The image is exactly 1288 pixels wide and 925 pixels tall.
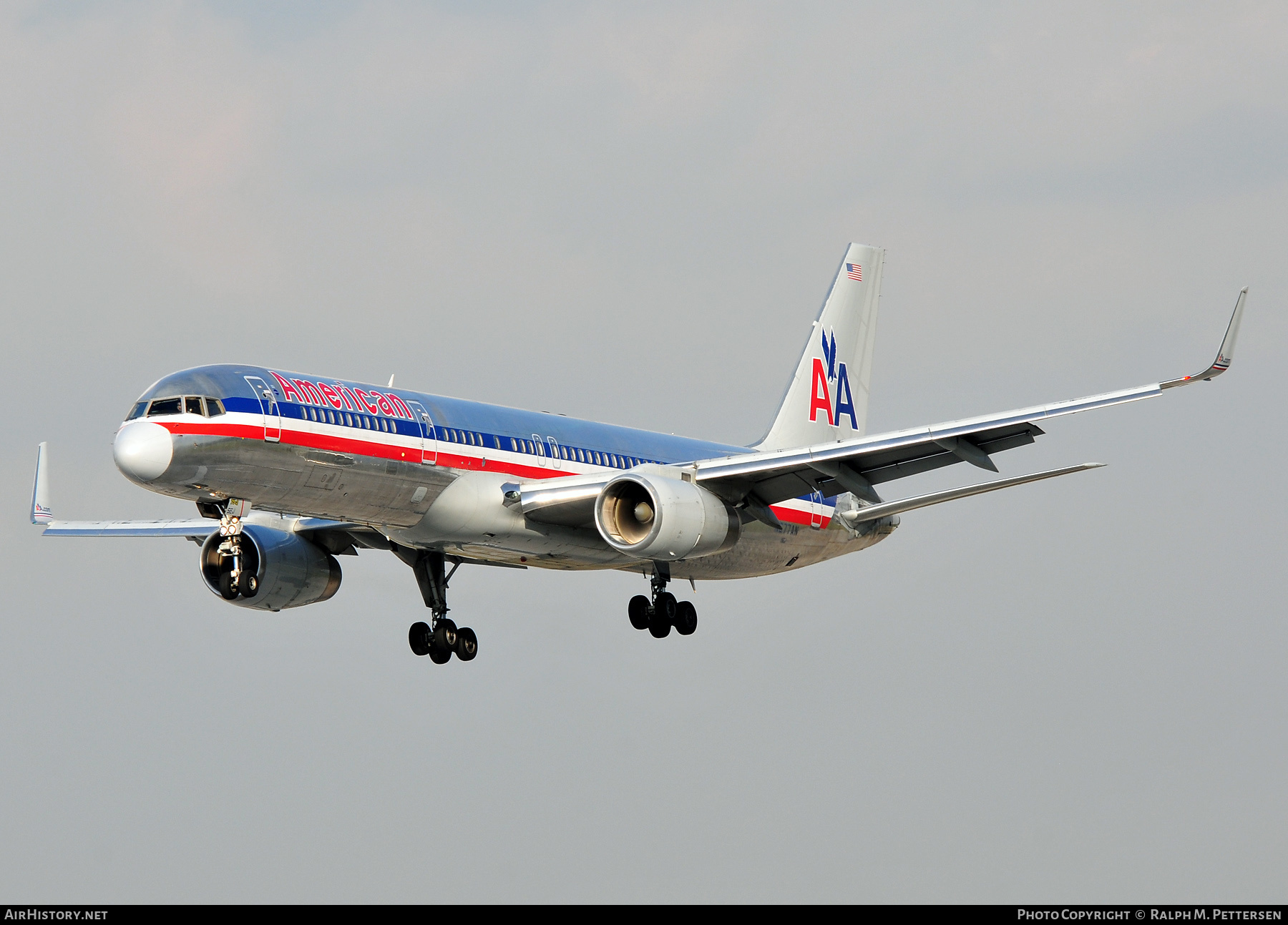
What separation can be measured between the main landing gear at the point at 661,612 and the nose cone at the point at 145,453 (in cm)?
1355

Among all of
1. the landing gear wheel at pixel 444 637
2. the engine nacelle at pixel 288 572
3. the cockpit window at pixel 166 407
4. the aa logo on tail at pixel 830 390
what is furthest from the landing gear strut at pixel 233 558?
the aa logo on tail at pixel 830 390

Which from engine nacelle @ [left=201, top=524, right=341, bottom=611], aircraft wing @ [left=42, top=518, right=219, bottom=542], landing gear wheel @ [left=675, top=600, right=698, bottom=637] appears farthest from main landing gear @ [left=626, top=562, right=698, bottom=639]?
aircraft wing @ [left=42, top=518, right=219, bottom=542]

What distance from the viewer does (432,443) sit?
34.2 metres

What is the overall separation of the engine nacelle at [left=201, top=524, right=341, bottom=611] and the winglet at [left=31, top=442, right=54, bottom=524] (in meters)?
7.89

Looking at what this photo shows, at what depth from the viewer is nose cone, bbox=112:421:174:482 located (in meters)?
30.2

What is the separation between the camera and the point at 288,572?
40094 mm

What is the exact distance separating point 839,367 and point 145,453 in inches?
968

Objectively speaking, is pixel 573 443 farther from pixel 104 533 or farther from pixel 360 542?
pixel 104 533

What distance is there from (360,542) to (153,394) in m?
10.7

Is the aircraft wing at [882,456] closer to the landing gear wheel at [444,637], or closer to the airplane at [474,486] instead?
the airplane at [474,486]

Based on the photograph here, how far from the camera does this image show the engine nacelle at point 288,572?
39844mm

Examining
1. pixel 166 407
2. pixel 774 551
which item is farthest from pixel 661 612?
pixel 166 407

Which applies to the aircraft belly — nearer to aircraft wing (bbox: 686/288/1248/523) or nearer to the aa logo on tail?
aircraft wing (bbox: 686/288/1248/523)

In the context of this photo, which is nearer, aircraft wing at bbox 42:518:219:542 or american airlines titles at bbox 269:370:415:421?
american airlines titles at bbox 269:370:415:421
